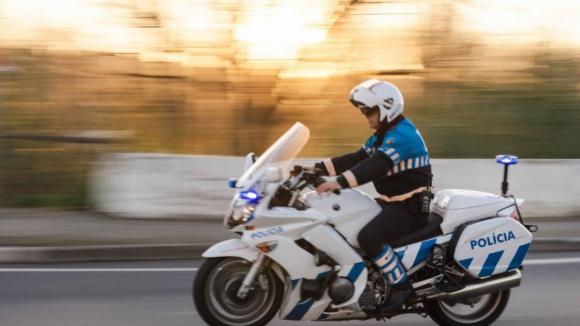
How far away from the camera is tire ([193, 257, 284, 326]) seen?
5.53 meters

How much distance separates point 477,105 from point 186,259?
6159 millimetres

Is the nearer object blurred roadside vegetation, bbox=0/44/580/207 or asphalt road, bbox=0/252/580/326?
asphalt road, bbox=0/252/580/326

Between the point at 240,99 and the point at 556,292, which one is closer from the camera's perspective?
A: the point at 556,292

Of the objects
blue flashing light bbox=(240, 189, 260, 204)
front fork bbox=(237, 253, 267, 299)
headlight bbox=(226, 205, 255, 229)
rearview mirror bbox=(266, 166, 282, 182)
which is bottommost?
front fork bbox=(237, 253, 267, 299)

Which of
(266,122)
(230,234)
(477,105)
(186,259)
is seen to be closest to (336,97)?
(266,122)

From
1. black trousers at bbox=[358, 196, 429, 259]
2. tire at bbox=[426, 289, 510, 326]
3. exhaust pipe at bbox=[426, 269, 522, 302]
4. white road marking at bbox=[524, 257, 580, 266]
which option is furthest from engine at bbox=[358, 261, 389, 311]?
white road marking at bbox=[524, 257, 580, 266]

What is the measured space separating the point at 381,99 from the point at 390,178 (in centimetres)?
55

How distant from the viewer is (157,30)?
12703 mm

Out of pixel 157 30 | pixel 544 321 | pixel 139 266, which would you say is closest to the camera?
pixel 544 321

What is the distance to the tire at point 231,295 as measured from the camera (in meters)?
5.53

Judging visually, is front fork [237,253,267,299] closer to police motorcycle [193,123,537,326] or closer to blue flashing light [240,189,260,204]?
police motorcycle [193,123,537,326]

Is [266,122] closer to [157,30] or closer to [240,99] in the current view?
[240,99]

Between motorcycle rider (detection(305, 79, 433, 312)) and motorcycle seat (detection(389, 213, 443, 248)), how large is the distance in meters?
0.04

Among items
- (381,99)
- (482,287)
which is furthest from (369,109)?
(482,287)
